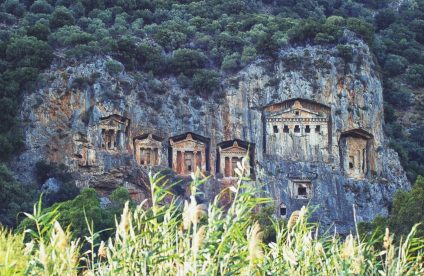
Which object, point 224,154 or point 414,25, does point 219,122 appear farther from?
point 414,25

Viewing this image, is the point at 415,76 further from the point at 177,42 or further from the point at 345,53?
the point at 177,42

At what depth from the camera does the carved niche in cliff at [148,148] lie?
58.9 m

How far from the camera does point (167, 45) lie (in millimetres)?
63969

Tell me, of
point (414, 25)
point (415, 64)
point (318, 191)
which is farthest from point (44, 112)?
point (414, 25)

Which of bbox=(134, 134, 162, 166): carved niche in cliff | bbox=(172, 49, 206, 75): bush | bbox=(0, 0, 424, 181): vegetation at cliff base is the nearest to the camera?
bbox=(134, 134, 162, 166): carved niche in cliff

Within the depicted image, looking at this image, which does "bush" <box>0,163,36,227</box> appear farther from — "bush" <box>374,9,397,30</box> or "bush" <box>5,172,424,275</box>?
"bush" <box>374,9,397,30</box>

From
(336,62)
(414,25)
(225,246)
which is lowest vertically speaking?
(225,246)

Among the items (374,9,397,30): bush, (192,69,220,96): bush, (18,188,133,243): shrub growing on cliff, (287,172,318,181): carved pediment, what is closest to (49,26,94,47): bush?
(192,69,220,96): bush

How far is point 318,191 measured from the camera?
58.3 metres

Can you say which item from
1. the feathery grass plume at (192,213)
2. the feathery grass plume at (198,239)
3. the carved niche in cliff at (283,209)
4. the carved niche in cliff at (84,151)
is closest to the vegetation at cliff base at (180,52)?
the carved niche in cliff at (84,151)

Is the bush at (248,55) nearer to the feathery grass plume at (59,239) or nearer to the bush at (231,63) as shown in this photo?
the bush at (231,63)

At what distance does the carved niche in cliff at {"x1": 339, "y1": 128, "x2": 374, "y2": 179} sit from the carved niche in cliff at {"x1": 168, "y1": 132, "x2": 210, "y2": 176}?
6.32 meters

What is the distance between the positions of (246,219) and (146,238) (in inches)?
64.6

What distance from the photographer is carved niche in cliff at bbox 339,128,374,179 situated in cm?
5947
